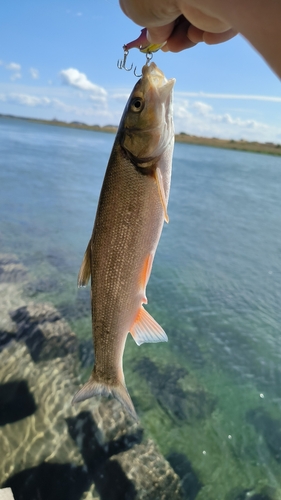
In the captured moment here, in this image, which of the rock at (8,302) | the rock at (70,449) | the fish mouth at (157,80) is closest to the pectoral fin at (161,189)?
the fish mouth at (157,80)

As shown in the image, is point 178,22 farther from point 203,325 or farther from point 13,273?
point 13,273

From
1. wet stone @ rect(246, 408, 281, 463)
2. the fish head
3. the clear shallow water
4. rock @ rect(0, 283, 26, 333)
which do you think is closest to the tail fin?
the fish head

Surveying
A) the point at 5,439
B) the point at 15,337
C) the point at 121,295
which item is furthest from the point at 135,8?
the point at 15,337

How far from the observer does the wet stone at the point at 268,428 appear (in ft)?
19.9

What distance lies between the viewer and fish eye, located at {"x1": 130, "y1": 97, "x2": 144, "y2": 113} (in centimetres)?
225

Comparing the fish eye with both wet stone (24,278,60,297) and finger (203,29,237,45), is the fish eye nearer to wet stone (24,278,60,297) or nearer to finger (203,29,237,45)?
finger (203,29,237,45)

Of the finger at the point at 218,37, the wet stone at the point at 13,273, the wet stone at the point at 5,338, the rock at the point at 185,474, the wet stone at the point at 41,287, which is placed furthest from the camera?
the wet stone at the point at 13,273

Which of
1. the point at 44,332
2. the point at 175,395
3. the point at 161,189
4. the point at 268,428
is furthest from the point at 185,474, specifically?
the point at 161,189

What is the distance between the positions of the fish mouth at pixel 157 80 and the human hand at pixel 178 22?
0.17 metres

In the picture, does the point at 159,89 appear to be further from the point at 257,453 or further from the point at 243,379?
the point at 243,379

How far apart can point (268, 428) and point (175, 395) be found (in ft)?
5.20

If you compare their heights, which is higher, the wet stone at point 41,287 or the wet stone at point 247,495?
the wet stone at point 41,287

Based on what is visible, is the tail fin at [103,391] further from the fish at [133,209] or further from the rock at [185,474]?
the rock at [185,474]

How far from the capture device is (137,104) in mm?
2262
